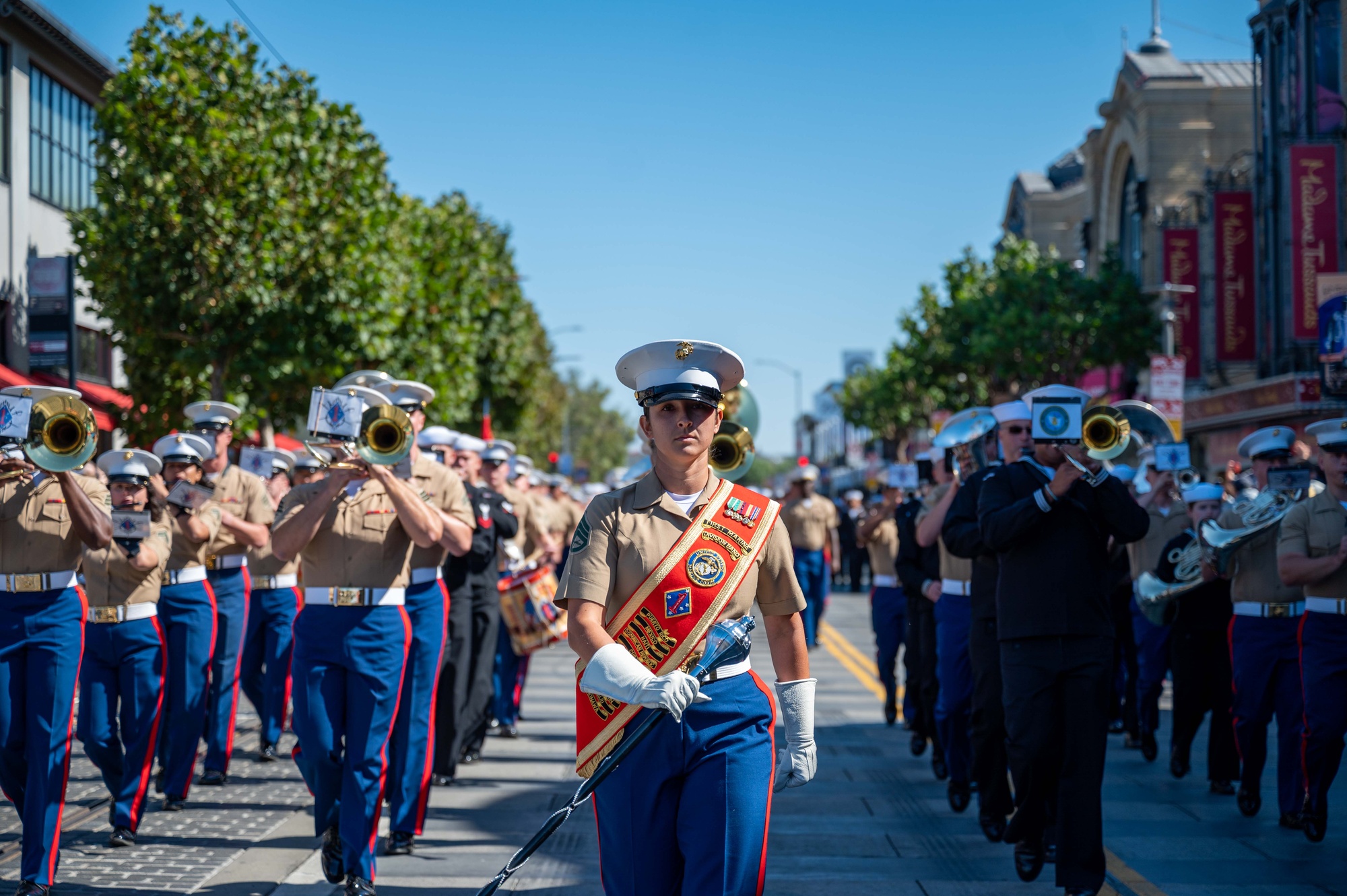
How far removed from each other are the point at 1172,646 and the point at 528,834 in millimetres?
4738

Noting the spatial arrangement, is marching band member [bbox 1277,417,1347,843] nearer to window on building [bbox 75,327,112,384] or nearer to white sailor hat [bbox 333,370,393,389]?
white sailor hat [bbox 333,370,393,389]

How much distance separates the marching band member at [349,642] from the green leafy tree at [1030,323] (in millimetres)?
30052

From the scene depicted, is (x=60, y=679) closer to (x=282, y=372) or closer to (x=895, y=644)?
(x=895, y=644)

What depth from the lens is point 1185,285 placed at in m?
34.9

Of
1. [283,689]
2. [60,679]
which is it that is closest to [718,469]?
[60,679]

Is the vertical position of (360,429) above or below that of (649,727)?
above

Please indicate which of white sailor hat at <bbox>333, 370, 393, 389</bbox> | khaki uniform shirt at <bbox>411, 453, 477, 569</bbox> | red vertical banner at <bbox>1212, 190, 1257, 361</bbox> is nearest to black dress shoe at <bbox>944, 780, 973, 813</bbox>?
khaki uniform shirt at <bbox>411, 453, 477, 569</bbox>

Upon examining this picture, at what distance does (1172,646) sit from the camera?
1039 cm

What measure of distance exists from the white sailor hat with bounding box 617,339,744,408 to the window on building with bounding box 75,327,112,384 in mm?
24485

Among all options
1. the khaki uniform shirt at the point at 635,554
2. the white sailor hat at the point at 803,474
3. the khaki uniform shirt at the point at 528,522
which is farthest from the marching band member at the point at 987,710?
the white sailor hat at the point at 803,474

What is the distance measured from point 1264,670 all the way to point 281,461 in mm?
7870

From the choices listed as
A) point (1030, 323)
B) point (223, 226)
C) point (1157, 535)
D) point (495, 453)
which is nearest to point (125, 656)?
point (495, 453)

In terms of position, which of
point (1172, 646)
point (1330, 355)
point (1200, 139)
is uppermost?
point (1200, 139)

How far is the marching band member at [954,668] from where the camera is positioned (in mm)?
9125
